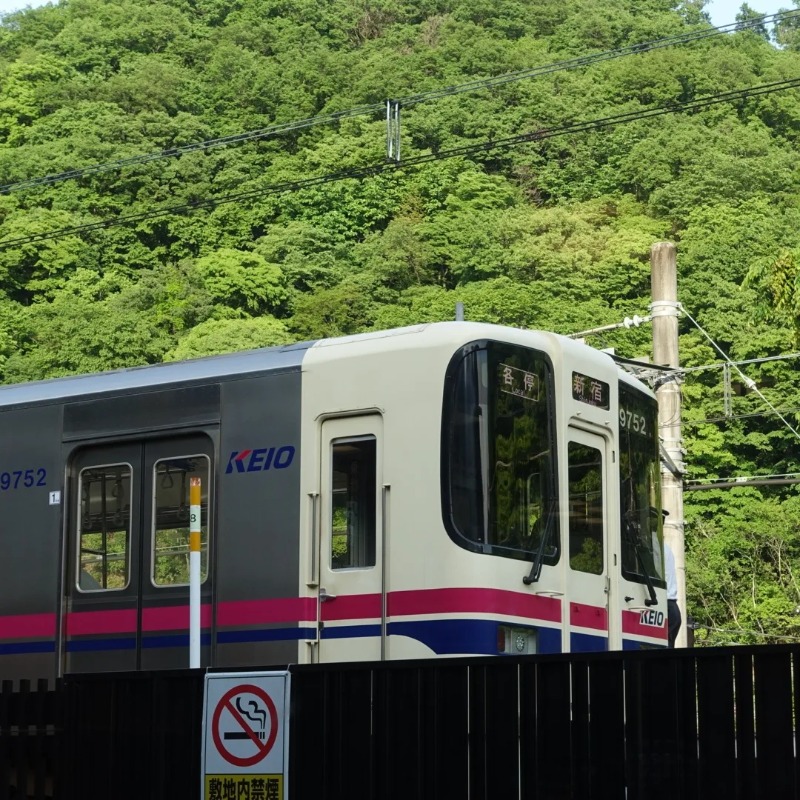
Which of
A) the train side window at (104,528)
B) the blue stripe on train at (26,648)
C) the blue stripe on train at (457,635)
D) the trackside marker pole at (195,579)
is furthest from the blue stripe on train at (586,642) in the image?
the blue stripe on train at (26,648)

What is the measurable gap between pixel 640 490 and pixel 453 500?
227cm

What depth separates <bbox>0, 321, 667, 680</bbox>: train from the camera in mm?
10188

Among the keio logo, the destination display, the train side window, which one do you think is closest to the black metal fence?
the keio logo

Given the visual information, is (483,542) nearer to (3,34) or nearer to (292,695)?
(292,695)

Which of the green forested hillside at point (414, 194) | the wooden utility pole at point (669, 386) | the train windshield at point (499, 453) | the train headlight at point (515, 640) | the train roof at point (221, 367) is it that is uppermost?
the green forested hillside at point (414, 194)

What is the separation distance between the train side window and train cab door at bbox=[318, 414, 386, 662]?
170 centimetres

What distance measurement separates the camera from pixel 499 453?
1037 cm

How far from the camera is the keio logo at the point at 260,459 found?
10.7 m

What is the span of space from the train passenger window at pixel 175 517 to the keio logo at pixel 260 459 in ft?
0.81

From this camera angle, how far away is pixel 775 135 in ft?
271

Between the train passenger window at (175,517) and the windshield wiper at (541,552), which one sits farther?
the train passenger window at (175,517)

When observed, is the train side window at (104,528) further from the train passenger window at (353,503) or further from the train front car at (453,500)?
the train passenger window at (353,503)

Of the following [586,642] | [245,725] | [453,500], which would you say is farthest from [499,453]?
[245,725]

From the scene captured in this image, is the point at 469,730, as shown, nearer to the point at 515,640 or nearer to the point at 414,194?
the point at 515,640
